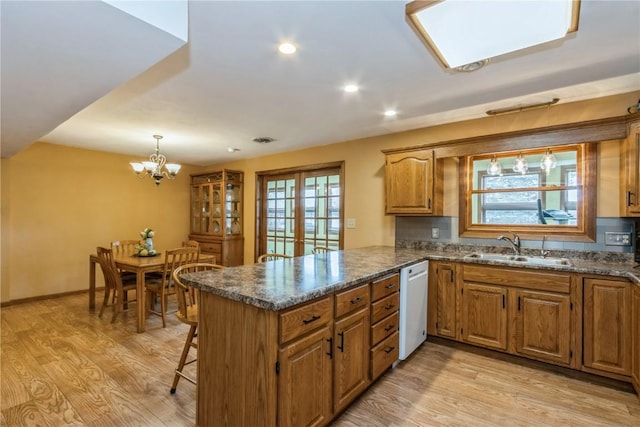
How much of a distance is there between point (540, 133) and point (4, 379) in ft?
16.0

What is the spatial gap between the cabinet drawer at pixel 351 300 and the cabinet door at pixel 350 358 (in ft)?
0.15

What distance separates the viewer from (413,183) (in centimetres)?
343

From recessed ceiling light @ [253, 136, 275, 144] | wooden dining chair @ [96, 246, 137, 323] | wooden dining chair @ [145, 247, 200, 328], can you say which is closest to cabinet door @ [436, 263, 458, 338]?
recessed ceiling light @ [253, 136, 275, 144]

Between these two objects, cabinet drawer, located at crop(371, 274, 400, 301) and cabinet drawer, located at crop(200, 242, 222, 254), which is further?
cabinet drawer, located at crop(200, 242, 222, 254)

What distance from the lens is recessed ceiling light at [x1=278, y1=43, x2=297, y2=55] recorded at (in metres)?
1.89

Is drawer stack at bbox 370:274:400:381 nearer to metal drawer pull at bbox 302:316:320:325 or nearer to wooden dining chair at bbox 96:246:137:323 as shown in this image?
metal drawer pull at bbox 302:316:320:325

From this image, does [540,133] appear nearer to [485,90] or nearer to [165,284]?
[485,90]

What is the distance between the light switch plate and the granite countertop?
0.53 ft

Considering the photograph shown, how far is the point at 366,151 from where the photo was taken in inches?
164

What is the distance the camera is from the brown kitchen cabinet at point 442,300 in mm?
2955

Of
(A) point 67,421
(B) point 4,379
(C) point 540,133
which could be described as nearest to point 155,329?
(B) point 4,379

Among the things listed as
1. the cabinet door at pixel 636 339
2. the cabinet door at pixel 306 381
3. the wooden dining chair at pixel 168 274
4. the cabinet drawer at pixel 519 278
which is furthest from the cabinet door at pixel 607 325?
the wooden dining chair at pixel 168 274

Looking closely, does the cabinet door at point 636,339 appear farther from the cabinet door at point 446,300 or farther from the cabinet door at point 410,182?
the cabinet door at point 410,182

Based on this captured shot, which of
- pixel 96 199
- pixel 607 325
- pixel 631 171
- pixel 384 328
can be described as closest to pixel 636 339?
pixel 607 325
